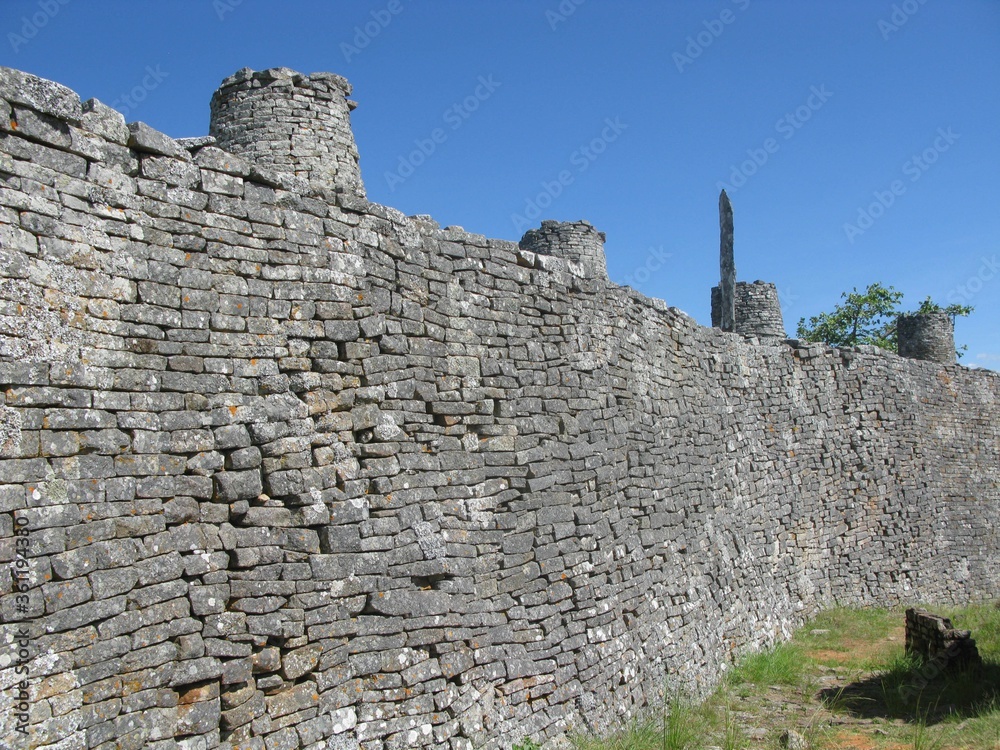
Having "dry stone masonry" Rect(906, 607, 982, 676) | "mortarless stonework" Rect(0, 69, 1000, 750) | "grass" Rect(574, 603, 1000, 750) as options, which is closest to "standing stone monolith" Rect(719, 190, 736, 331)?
"grass" Rect(574, 603, 1000, 750)

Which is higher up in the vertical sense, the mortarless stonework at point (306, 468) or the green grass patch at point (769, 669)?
the mortarless stonework at point (306, 468)

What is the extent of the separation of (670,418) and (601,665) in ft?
10.3

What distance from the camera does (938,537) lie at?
15820 millimetres

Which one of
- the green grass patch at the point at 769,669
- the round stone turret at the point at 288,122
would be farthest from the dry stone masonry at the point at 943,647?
the round stone turret at the point at 288,122

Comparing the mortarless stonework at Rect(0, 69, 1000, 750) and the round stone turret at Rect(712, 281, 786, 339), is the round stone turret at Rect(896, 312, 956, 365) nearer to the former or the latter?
the round stone turret at Rect(712, 281, 786, 339)

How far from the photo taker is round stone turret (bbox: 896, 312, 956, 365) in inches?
720

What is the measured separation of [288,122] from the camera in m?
7.50

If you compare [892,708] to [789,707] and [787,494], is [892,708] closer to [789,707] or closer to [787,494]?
[789,707]

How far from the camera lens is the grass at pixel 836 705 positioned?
7.24 m

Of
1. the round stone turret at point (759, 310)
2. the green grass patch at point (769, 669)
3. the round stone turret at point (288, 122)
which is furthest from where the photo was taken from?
the round stone turret at point (759, 310)

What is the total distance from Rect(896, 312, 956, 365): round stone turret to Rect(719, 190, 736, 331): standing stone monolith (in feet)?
13.4

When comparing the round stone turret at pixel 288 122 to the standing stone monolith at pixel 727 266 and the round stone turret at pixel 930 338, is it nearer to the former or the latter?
the standing stone monolith at pixel 727 266

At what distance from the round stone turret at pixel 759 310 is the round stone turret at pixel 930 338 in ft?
14.4

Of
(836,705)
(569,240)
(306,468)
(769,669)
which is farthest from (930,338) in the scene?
(306,468)
